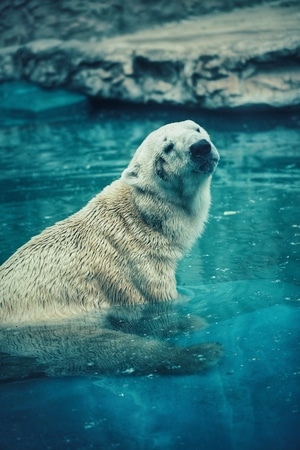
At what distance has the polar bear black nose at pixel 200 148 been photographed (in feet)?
12.3

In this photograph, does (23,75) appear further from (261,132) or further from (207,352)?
(207,352)

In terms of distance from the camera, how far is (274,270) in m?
4.57

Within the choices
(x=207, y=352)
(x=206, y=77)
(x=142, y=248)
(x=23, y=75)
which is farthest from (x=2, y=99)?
(x=207, y=352)

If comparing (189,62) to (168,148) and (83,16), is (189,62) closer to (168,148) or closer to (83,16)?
(83,16)

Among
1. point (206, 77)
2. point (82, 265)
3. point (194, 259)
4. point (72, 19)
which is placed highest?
point (72, 19)

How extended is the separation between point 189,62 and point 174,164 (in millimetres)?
5518

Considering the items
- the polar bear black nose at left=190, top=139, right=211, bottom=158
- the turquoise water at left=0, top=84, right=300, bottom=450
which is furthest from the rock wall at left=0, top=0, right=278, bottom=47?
the polar bear black nose at left=190, top=139, right=211, bottom=158

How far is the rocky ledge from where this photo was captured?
8500mm

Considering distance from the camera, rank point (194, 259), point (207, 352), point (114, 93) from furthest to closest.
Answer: point (114, 93), point (194, 259), point (207, 352)

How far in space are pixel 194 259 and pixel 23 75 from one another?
7.07m

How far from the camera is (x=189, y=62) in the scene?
9.04m

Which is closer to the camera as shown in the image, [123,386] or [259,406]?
[259,406]

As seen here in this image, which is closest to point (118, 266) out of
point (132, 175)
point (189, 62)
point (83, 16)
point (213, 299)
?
point (132, 175)

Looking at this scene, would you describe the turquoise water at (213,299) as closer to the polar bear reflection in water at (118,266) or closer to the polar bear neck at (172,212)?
the polar bear reflection in water at (118,266)
